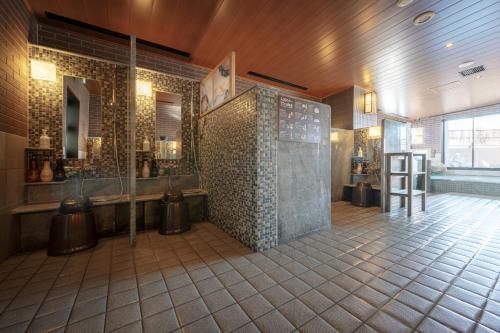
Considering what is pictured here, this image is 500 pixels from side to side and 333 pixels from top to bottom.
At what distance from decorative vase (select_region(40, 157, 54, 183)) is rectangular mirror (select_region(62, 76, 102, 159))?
224 millimetres

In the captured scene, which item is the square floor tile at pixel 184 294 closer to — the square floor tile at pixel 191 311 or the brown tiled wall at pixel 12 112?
the square floor tile at pixel 191 311

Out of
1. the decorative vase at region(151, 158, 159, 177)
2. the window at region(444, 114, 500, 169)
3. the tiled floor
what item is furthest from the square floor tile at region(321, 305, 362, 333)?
the window at region(444, 114, 500, 169)

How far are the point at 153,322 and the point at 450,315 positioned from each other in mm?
1868

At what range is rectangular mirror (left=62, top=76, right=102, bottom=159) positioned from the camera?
2.73 m

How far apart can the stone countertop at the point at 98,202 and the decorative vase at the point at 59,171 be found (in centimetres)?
32

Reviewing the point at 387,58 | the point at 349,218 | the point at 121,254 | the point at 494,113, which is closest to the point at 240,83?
the point at 387,58

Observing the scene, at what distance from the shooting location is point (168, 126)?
3.39 meters

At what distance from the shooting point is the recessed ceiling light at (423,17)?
102 inches

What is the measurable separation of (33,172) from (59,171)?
23cm

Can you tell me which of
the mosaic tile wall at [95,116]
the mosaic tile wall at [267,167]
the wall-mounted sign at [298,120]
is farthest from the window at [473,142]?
the mosaic tile wall at [95,116]

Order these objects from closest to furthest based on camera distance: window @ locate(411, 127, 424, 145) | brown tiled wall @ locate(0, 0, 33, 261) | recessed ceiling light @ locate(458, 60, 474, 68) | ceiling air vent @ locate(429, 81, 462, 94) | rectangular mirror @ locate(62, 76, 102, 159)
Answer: brown tiled wall @ locate(0, 0, 33, 261) → rectangular mirror @ locate(62, 76, 102, 159) → recessed ceiling light @ locate(458, 60, 474, 68) → ceiling air vent @ locate(429, 81, 462, 94) → window @ locate(411, 127, 424, 145)

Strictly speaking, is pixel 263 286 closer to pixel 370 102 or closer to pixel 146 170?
pixel 146 170

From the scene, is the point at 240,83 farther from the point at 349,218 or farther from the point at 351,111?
the point at 349,218

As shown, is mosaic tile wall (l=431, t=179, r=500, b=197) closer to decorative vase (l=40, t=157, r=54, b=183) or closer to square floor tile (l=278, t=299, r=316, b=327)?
square floor tile (l=278, t=299, r=316, b=327)
